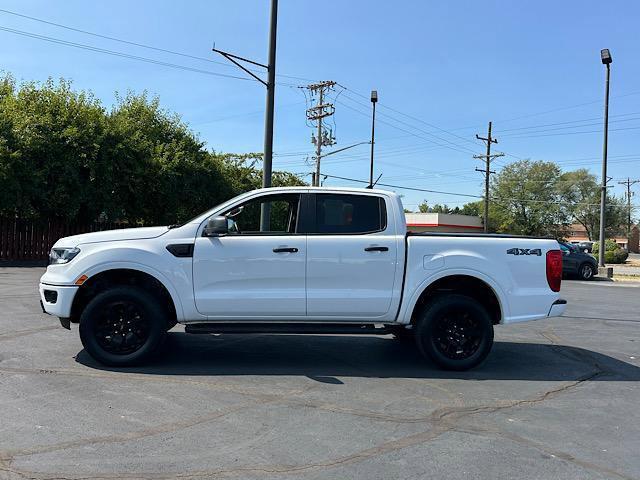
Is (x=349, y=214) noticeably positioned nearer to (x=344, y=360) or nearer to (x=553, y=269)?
(x=344, y=360)

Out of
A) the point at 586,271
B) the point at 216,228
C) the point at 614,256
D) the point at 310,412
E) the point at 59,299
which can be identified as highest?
the point at 216,228

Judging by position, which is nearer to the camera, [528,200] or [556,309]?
[556,309]

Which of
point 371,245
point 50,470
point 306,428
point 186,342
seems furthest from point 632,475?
point 186,342

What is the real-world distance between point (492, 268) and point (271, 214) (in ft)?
8.70

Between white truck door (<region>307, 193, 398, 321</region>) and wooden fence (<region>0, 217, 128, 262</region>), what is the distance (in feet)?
66.7

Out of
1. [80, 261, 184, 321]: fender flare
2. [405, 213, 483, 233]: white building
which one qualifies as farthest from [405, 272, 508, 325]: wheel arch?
[405, 213, 483, 233]: white building

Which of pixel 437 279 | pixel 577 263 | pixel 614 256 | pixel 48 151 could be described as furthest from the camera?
pixel 614 256

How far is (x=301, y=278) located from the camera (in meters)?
6.28

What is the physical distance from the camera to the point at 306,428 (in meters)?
4.66

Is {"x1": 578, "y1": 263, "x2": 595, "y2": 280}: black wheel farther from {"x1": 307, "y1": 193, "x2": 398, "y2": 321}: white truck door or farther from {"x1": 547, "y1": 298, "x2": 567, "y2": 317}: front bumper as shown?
{"x1": 307, "y1": 193, "x2": 398, "y2": 321}: white truck door

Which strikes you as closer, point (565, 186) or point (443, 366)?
point (443, 366)

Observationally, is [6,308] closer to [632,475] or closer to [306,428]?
[306,428]

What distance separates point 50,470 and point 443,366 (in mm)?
4222

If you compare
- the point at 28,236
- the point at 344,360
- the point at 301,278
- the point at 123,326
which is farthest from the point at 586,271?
the point at 28,236
